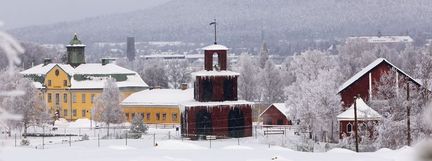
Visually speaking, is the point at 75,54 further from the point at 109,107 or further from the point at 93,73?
the point at 109,107

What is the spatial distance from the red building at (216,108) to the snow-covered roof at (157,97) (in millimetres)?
11540

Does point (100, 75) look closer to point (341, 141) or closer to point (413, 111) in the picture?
point (341, 141)

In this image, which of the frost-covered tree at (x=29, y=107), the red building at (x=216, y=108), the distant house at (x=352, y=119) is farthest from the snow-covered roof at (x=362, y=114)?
the frost-covered tree at (x=29, y=107)

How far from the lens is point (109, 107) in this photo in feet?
193

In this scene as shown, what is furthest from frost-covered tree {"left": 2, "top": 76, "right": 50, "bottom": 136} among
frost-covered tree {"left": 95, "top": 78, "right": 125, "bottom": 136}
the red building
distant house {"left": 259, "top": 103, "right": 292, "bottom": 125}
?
distant house {"left": 259, "top": 103, "right": 292, "bottom": 125}

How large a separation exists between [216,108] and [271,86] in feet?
130

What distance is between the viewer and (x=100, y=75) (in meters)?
70.6

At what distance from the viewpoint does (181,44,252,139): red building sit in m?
48.9

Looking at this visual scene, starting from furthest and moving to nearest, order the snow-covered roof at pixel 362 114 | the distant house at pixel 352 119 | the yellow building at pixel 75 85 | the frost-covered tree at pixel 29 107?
1. the yellow building at pixel 75 85
2. the frost-covered tree at pixel 29 107
3. the snow-covered roof at pixel 362 114
4. the distant house at pixel 352 119

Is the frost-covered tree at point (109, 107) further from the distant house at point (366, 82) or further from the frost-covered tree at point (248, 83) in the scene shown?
the frost-covered tree at point (248, 83)

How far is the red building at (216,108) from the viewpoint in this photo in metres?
48.9

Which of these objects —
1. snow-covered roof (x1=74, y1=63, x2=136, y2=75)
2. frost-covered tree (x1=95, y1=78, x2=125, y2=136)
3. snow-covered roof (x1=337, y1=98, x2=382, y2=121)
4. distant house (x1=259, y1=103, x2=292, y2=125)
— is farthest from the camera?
snow-covered roof (x1=74, y1=63, x2=136, y2=75)

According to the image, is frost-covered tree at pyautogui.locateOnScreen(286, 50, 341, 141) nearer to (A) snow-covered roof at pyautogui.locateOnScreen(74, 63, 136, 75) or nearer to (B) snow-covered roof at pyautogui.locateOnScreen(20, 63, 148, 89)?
(B) snow-covered roof at pyautogui.locateOnScreen(20, 63, 148, 89)

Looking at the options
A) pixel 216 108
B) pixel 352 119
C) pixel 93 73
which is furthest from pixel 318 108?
pixel 93 73
